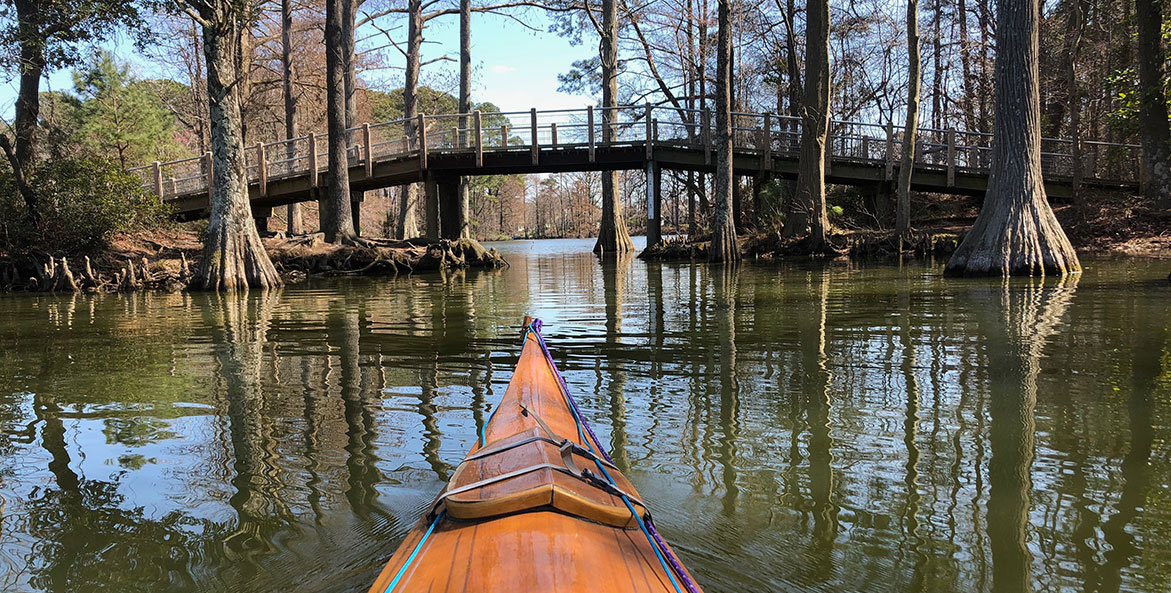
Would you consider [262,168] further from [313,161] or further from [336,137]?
[336,137]

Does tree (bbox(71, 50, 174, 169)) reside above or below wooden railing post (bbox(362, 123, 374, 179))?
above

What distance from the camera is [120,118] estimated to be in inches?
968

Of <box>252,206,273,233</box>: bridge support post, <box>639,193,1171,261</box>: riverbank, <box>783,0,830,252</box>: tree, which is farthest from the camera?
<box>252,206,273,233</box>: bridge support post

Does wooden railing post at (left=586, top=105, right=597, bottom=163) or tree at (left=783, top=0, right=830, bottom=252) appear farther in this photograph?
wooden railing post at (left=586, top=105, right=597, bottom=163)

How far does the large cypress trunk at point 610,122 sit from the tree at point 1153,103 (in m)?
12.9

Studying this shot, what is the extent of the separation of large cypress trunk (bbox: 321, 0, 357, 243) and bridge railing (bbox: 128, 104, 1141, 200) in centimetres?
124

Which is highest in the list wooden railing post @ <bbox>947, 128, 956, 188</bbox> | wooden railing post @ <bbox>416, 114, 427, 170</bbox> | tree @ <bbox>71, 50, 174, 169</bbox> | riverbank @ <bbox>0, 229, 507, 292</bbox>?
tree @ <bbox>71, 50, 174, 169</bbox>

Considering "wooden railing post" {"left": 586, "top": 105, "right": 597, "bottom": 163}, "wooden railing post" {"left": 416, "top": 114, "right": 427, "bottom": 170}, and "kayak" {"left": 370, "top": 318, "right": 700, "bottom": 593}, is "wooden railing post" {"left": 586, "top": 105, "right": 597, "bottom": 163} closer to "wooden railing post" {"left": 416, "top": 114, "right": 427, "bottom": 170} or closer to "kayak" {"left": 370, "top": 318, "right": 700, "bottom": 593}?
"wooden railing post" {"left": 416, "top": 114, "right": 427, "bottom": 170}

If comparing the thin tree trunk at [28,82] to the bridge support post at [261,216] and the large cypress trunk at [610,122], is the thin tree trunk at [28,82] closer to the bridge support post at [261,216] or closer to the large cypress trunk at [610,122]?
the bridge support post at [261,216]

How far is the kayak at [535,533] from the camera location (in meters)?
1.79

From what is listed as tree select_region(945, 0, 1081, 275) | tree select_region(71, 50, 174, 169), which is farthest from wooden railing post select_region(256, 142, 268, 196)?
tree select_region(945, 0, 1081, 275)

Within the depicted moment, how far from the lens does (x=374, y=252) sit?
19.2 metres

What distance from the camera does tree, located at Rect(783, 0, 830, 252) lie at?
60.7 ft

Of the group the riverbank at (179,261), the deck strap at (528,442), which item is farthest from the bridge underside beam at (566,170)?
the deck strap at (528,442)
